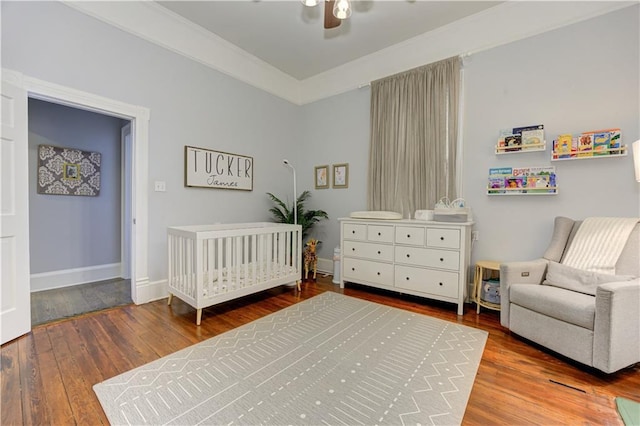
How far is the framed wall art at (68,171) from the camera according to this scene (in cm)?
325

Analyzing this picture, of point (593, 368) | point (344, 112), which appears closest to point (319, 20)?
point (344, 112)

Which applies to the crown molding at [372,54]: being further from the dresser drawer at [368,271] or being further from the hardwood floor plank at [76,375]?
the hardwood floor plank at [76,375]

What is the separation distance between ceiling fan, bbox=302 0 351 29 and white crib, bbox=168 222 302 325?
1948 mm

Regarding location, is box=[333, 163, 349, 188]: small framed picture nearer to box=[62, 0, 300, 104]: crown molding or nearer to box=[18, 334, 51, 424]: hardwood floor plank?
box=[62, 0, 300, 104]: crown molding

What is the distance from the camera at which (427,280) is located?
2.84 m

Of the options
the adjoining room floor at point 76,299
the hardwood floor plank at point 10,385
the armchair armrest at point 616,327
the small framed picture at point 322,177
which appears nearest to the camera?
the hardwood floor plank at point 10,385

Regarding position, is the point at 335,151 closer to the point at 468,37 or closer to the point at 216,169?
the point at 216,169

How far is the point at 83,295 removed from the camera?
3.05 metres

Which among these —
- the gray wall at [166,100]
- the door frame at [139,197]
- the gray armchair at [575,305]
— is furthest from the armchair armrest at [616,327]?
the door frame at [139,197]

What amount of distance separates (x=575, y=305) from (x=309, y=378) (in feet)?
5.79

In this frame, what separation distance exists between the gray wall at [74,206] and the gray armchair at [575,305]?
15.5ft

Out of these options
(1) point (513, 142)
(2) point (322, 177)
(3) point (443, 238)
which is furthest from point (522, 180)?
(2) point (322, 177)

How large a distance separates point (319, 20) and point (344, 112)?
1.27m

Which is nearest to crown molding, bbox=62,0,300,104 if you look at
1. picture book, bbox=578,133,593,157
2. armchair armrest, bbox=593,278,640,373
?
picture book, bbox=578,133,593,157
